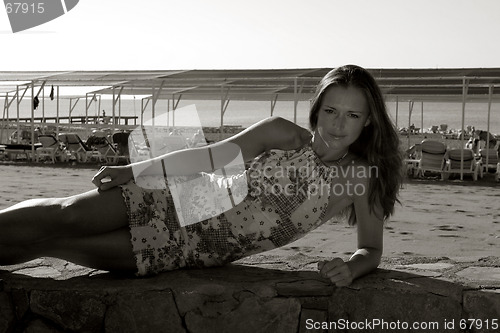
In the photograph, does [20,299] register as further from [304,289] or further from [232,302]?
[304,289]

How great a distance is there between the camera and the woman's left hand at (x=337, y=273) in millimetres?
2615

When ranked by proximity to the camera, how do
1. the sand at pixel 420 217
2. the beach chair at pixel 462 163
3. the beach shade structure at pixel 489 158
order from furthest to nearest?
1. the beach shade structure at pixel 489 158
2. the beach chair at pixel 462 163
3. the sand at pixel 420 217

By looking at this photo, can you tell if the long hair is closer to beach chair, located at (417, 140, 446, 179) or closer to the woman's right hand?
the woman's right hand

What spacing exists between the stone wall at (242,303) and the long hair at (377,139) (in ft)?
1.05

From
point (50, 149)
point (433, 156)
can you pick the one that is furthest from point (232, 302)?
point (50, 149)

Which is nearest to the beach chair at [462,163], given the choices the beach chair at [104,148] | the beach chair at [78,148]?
the beach chair at [104,148]

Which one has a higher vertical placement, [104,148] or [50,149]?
[104,148]

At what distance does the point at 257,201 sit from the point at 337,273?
41 centimetres

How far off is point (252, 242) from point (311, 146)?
438 mm

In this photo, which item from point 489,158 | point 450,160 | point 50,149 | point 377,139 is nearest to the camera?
point 377,139

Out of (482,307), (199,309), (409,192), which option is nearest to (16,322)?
(199,309)

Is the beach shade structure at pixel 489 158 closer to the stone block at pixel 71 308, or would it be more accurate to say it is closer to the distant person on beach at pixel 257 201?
the distant person on beach at pixel 257 201

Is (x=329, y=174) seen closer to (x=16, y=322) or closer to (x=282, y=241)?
(x=282, y=241)

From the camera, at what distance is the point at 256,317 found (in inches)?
106
